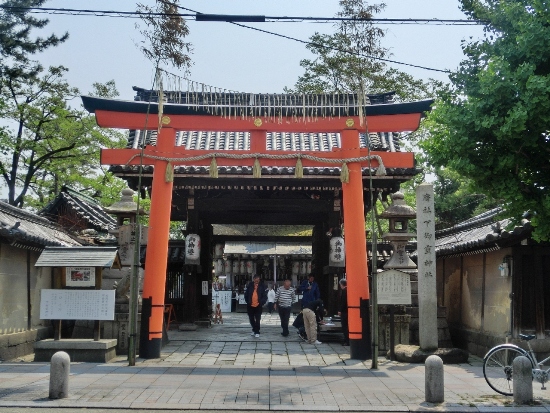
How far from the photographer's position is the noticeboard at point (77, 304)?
13570mm

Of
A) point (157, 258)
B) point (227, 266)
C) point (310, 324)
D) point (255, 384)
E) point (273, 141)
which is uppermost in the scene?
point (273, 141)

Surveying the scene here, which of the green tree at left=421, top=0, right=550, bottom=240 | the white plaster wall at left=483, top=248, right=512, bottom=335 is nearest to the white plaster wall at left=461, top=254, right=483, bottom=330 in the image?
the white plaster wall at left=483, top=248, right=512, bottom=335

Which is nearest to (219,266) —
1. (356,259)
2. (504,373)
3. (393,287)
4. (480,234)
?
(480,234)

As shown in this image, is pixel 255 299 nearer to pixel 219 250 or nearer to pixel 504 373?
pixel 504 373

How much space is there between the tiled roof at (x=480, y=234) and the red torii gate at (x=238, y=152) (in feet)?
8.30

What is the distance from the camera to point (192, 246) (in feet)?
67.4

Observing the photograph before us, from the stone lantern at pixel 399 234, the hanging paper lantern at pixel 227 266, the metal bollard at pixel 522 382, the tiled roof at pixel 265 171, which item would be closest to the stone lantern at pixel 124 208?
the tiled roof at pixel 265 171

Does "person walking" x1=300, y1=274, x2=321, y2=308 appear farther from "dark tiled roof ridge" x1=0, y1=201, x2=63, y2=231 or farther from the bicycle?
"dark tiled roof ridge" x1=0, y1=201, x2=63, y2=231

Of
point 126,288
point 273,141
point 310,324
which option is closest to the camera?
point 126,288

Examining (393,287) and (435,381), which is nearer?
(435,381)

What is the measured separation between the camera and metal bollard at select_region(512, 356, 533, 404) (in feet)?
30.1

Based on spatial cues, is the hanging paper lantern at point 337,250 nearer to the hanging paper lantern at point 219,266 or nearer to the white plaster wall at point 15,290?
the white plaster wall at point 15,290

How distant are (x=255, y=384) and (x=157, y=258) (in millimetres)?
4679

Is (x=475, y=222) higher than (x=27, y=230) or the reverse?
higher
